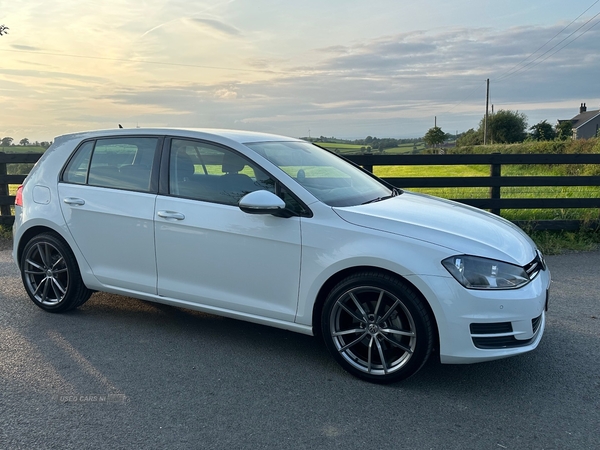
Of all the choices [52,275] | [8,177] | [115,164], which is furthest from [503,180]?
[8,177]

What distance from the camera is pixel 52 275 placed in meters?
5.11

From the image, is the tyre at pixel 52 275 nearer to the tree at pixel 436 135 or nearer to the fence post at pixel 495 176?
the fence post at pixel 495 176

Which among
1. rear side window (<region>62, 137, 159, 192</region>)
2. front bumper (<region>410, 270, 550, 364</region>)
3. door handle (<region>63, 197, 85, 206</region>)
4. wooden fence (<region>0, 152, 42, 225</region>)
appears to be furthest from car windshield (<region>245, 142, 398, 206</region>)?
wooden fence (<region>0, 152, 42, 225</region>)

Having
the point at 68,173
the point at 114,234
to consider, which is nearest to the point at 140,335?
the point at 114,234

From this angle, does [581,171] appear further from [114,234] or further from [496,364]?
[114,234]

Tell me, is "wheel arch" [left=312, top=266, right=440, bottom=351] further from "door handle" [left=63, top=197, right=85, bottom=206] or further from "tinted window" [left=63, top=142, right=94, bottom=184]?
"tinted window" [left=63, top=142, right=94, bottom=184]

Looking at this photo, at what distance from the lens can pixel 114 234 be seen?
4629 mm

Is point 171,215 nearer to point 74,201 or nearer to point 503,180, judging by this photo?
point 74,201

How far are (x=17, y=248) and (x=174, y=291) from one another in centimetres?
195

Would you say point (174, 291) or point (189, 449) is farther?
point (174, 291)

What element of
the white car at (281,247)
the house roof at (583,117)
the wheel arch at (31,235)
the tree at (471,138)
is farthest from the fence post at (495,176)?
the house roof at (583,117)

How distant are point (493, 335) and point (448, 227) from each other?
2.55 feet

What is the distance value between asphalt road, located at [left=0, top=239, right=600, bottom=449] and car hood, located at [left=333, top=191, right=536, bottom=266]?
91 centimetres

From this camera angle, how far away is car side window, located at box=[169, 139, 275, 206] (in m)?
4.18
